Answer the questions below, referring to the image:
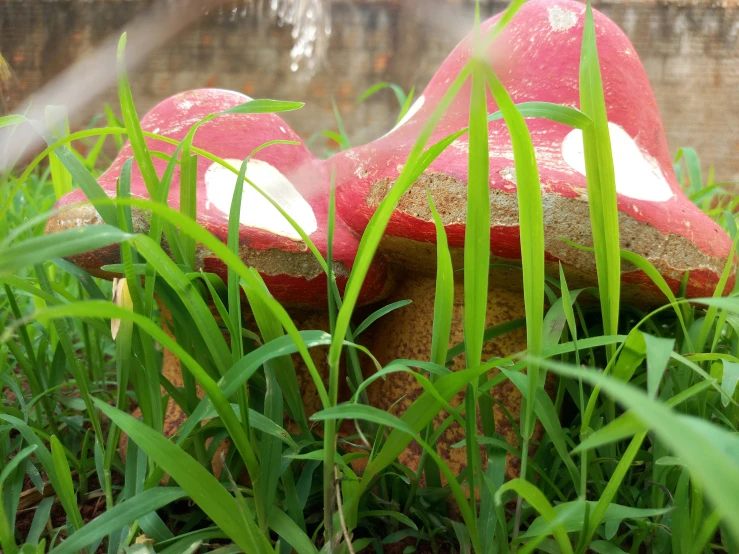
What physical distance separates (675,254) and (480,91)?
308mm

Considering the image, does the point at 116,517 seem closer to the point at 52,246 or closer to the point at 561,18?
the point at 52,246

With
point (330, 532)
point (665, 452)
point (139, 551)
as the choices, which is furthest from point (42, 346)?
point (665, 452)

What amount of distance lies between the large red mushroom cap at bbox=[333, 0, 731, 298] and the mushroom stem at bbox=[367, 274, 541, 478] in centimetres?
7

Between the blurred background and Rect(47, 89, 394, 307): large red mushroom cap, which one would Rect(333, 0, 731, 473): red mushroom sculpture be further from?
the blurred background

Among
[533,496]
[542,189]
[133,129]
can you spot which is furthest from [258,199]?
[533,496]

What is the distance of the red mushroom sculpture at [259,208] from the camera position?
602mm

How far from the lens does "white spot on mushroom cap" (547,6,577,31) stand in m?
0.66

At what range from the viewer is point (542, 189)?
521 millimetres

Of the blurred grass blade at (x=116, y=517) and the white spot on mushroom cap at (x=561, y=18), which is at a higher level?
the white spot on mushroom cap at (x=561, y=18)

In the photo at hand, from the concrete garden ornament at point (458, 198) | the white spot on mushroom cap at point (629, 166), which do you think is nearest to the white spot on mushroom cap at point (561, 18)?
the concrete garden ornament at point (458, 198)

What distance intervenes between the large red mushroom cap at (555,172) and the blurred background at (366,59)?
49 centimetres

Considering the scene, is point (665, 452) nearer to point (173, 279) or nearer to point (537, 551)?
point (537, 551)

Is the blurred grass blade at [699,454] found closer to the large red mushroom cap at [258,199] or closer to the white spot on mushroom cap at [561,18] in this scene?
the large red mushroom cap at [258,199]

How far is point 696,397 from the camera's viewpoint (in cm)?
55
